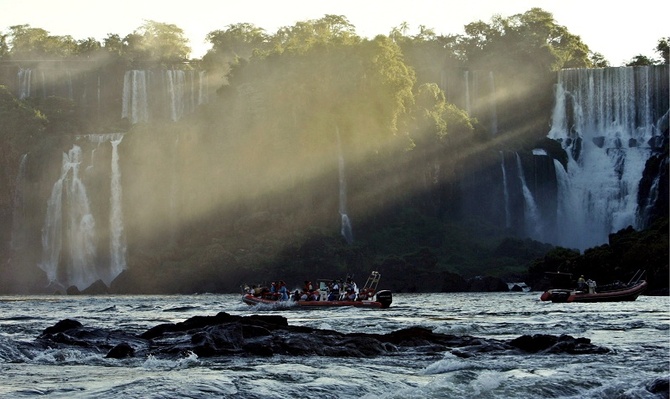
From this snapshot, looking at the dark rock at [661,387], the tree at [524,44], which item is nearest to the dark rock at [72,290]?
the tree at [524,44]

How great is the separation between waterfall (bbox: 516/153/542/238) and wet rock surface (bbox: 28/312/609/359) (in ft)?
228

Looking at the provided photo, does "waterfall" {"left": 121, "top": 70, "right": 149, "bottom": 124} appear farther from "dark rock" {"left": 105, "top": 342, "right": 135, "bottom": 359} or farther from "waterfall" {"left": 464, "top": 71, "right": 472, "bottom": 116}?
"dark rock" {"left": 105, "top": 342, "right": 135, "bottom": 359}

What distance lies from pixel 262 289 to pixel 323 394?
131ft

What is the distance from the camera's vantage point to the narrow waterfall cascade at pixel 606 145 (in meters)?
98.4

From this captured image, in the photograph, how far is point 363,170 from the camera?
9962 centimetres

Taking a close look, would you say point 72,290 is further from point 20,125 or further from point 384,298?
point 384,298

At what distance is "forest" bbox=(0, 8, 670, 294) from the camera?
91.4 meters

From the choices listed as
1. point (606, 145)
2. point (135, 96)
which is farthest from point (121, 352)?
point (135, 96)

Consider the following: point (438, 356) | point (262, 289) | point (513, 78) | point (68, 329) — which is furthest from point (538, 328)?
point (513, 78)

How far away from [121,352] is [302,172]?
69.9 meters

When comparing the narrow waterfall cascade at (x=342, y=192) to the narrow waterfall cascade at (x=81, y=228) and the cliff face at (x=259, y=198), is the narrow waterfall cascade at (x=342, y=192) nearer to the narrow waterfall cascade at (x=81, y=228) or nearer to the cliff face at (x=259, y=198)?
the cliff face at (x=259, y=198)

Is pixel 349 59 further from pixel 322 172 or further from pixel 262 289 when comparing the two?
pixel 262 289

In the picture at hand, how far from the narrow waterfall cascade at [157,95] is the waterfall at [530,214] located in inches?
1312

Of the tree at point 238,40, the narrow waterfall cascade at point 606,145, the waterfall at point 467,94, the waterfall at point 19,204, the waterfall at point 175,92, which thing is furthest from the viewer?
the tree at point 238,40
